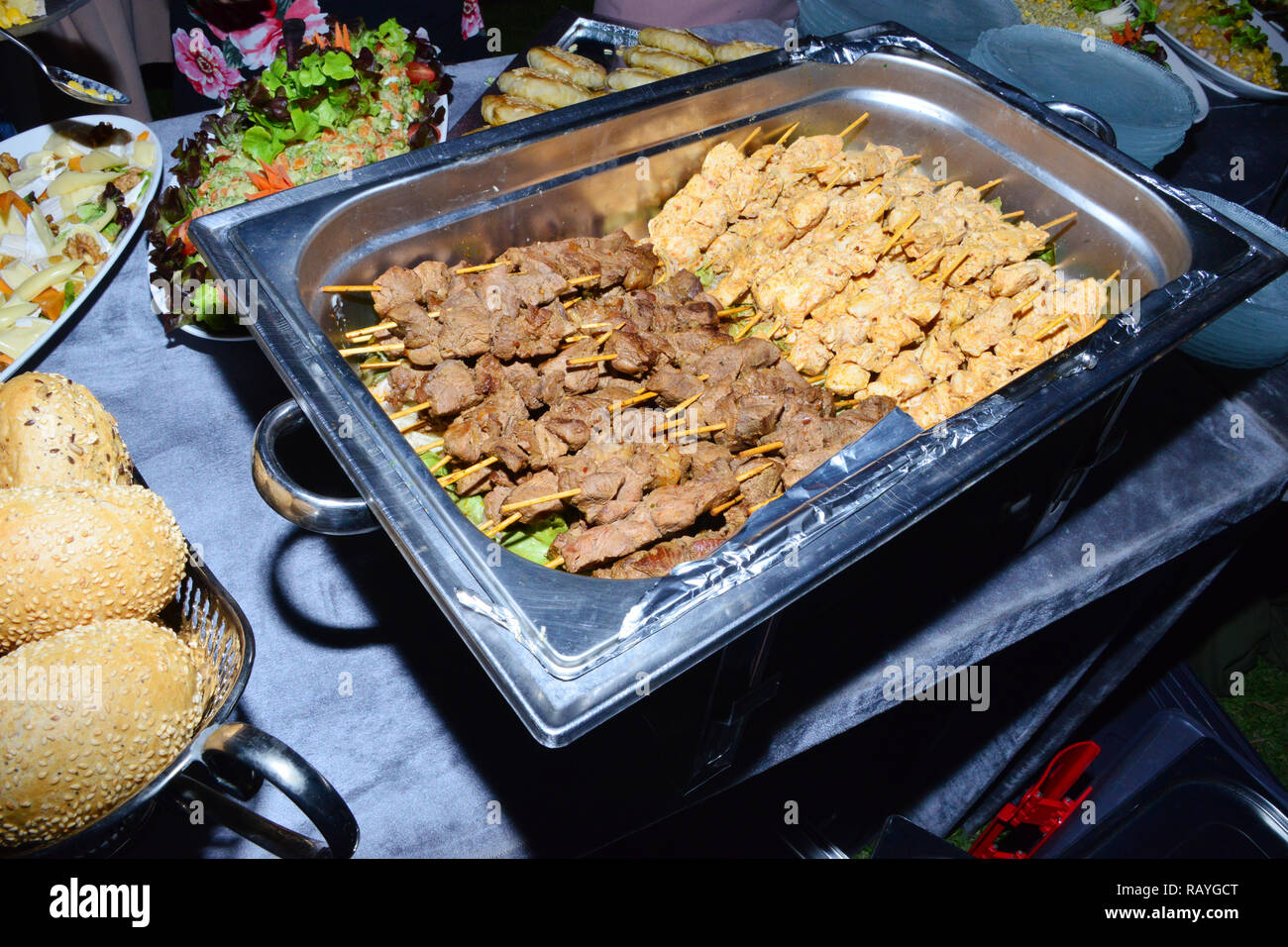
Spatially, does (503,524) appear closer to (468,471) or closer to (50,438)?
(468,471)

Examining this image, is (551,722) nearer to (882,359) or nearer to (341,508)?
(341,508)

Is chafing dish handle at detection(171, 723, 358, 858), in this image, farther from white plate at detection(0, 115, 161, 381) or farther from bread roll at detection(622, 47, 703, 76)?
bread roll at detection(622, 47, 703, 76)

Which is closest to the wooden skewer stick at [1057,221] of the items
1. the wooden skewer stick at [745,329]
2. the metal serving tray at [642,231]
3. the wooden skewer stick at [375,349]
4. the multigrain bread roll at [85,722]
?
the metal serving tray at [642,231]

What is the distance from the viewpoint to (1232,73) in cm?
375

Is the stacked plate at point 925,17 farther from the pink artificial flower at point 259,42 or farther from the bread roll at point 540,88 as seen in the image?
the pink artificial flower at point 259,42

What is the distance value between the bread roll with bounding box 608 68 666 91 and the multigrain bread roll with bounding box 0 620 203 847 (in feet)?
8.54

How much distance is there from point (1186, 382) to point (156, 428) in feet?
10.6

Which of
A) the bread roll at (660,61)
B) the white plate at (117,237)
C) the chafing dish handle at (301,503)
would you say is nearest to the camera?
the chafing dish handle at (301,503)

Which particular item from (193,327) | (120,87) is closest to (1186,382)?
(193,327)

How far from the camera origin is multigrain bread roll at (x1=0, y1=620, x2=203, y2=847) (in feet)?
4.04

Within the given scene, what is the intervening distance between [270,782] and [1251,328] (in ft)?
9.40

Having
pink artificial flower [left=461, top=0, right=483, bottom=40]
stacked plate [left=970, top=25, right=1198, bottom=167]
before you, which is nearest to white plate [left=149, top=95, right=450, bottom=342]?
pink artificial flower [left=461, top=0, right=483, bottom=40]

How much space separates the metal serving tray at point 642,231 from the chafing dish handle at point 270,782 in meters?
0.32

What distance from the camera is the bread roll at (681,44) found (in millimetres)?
3279
